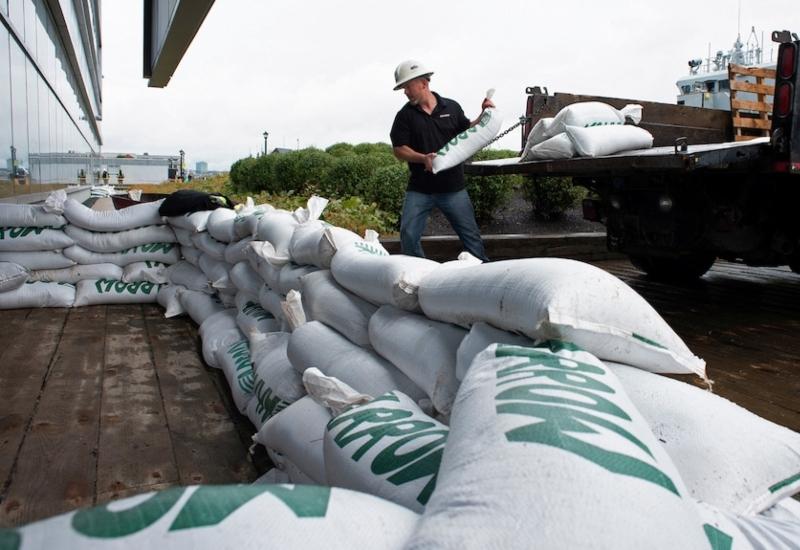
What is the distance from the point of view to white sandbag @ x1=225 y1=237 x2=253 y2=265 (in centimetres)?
397

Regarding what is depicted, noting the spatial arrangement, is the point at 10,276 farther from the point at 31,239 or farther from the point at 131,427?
the point at 131,427

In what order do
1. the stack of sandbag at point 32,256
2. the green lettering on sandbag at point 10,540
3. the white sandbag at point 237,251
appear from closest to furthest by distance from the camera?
the green lettering on sandbag at point 10,540
the white sandbag at point 237,251
the stack of sandbag at point 32,256

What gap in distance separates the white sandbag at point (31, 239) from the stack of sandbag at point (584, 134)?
3.64 meters

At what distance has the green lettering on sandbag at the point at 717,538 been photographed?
1001 mm

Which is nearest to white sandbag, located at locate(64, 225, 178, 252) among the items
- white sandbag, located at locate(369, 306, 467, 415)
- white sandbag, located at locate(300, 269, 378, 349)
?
white sandbag, located at locate(300, 269, 378, 349)

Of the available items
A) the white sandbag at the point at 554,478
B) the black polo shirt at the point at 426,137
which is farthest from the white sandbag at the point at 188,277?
the white sandbag at the point at 554,478

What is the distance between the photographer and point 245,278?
3.91m

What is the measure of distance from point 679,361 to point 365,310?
1.18 m

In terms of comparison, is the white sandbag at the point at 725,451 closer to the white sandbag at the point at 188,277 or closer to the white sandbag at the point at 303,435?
the white sandbag at the point at 303,435

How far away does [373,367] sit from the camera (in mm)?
2070

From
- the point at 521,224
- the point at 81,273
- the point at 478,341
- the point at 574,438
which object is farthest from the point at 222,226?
the point at 521,224

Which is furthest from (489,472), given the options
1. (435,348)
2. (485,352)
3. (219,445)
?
(219,445)

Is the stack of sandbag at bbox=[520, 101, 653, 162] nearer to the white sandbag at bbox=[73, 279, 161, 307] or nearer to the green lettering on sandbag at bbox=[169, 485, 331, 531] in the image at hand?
the white sandbag at bbox=[73, 279, 161, 307]

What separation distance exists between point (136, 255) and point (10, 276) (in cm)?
91
